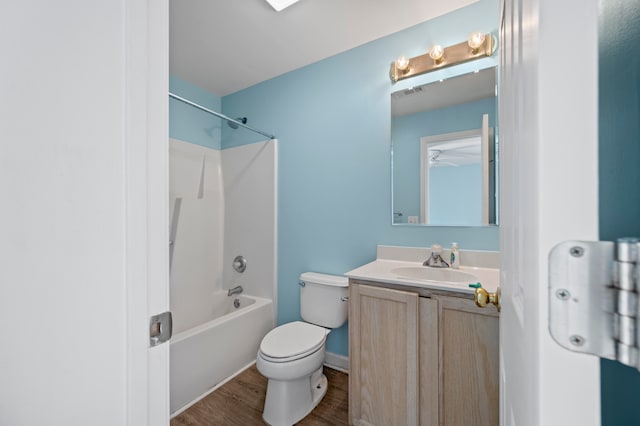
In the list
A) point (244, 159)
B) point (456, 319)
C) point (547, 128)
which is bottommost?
point (456, 319)

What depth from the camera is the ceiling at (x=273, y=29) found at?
5.14 ft

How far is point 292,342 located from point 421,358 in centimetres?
75

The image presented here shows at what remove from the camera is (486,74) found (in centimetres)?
153

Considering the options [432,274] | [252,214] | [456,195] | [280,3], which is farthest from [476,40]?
[252,214]

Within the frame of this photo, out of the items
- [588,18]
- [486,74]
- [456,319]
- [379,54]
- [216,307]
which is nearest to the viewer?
[588,18]

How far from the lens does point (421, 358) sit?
1212 millimetres

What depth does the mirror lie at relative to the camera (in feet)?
5.01

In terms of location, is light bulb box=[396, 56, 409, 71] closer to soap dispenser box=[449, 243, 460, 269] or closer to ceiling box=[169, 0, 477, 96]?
ceiling box=[169, 0, 477, 96]
